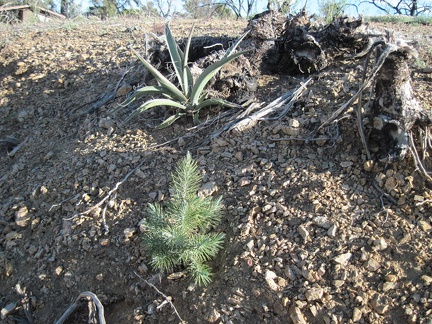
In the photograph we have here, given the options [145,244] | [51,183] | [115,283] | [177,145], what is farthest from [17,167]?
[145,244]

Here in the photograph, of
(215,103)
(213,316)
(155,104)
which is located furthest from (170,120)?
(213,316)

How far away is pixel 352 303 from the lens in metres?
1.92

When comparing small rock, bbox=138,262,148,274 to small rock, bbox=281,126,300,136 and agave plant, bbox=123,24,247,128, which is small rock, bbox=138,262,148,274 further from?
small rock, bbox=281,126,300,136

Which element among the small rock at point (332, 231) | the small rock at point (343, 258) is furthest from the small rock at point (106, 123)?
the small rock at point (343, 258)

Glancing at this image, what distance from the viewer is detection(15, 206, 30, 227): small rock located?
2.80m

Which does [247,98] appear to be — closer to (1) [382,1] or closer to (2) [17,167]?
(2) [17,167]

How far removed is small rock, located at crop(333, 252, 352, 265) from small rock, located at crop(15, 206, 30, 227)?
79.4 inches

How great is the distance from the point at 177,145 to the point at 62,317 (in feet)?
4.36

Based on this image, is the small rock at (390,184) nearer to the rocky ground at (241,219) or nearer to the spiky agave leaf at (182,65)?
the rocky ground at (241,219)

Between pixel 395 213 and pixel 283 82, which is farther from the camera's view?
pixel 283 82

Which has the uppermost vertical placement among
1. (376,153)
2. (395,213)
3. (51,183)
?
(376,153)

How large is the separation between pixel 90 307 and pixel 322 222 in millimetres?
1295

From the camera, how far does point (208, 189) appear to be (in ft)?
8.38

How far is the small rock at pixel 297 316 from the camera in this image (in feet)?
6.19
